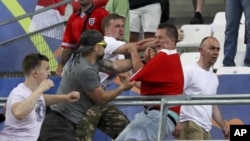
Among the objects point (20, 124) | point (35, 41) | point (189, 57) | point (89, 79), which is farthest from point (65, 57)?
point (20, 124)

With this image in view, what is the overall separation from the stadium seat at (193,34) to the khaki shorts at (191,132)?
124 inches

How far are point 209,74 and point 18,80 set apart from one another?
2.59 m

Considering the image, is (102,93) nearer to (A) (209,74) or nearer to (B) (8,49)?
(A) (209,74)

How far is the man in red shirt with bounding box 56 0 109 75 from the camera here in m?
11.9

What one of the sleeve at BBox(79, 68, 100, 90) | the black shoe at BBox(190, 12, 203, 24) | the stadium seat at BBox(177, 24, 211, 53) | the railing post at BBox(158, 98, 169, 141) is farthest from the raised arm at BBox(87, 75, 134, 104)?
the black shoe at BBox(190, 12, 203, 24)

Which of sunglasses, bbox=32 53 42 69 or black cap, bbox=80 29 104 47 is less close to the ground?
black cap, bbox=80 29 104 47

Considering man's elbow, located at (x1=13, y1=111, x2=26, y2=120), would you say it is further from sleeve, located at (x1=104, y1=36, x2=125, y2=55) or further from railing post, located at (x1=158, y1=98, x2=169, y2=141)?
sleeve, located at (x1=104, y1=36, x2=125, y2=55)

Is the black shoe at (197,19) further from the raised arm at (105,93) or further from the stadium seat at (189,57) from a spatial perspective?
the raised arm at (105,93)

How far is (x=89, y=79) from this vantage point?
9906 millimetres

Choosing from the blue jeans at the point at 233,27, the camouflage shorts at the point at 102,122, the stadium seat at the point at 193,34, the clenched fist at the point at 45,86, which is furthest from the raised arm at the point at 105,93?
the stadium seat at the point at 193,34

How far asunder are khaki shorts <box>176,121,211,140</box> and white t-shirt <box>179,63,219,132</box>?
5cm

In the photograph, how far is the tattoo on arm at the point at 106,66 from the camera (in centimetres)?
1028

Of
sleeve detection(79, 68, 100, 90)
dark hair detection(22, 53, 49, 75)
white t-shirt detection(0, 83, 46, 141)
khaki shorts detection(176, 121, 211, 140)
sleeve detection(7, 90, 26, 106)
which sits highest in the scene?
dark hair detection(22, 53, 49, 75)

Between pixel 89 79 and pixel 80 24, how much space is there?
6.94 ft
